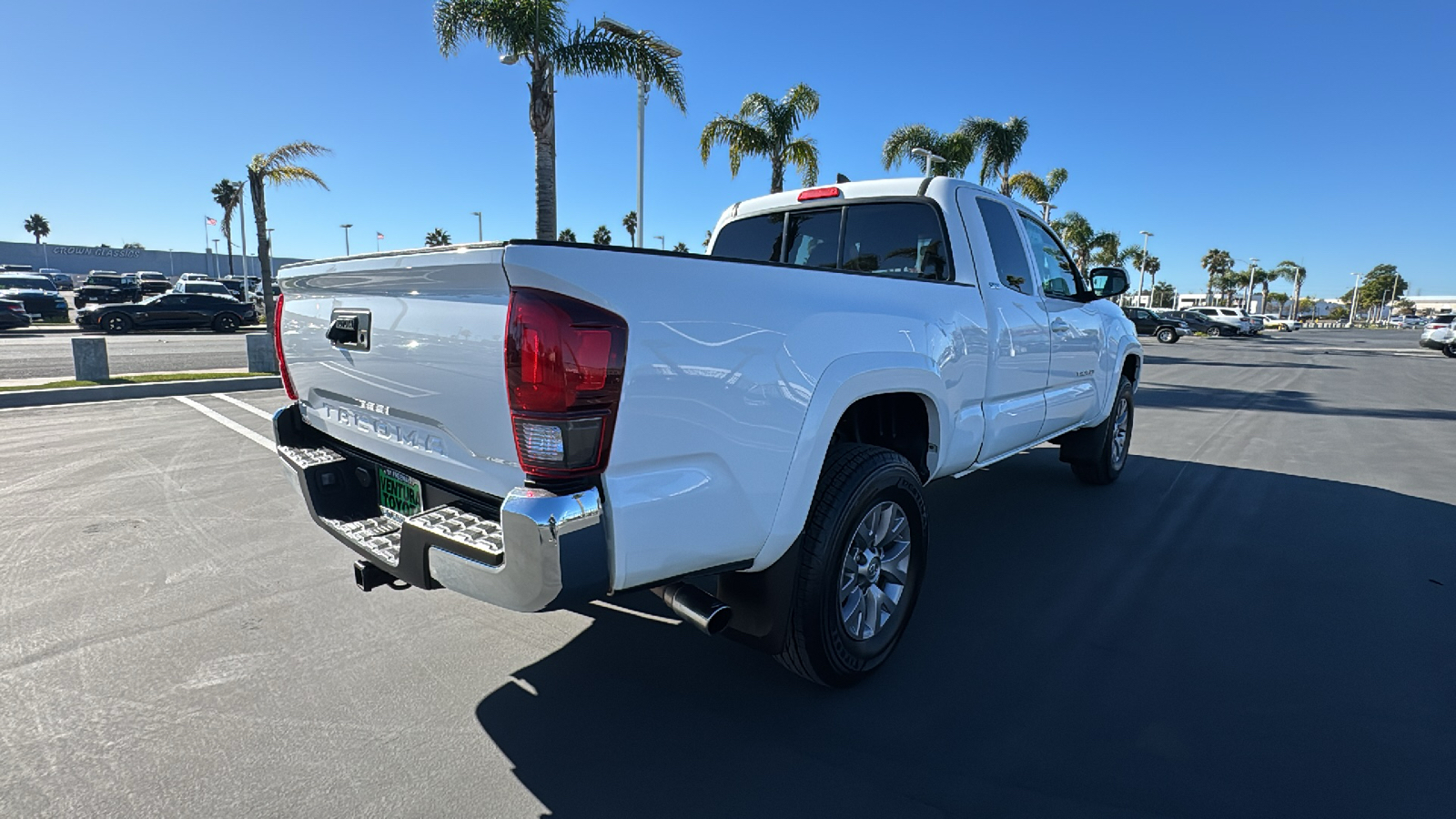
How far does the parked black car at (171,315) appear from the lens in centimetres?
2147

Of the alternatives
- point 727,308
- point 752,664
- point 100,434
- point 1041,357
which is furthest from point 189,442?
point 1041,357

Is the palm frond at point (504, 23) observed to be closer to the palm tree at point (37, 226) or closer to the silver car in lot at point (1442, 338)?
the silver car in lot at point (1442, 338)

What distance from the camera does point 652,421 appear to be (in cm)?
195

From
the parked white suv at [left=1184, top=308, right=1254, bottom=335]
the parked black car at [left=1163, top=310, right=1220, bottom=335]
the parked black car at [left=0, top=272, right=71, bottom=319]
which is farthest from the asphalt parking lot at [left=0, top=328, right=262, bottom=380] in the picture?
the parked white suv at [left=1184, top=308, right=1254, bottom=335]

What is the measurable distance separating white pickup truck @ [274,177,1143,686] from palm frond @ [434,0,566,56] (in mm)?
9050

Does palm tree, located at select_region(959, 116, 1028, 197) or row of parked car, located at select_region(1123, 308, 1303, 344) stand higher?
palm tree, located at select_region(959, 116, 1028, 197)

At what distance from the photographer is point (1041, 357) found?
4.19m

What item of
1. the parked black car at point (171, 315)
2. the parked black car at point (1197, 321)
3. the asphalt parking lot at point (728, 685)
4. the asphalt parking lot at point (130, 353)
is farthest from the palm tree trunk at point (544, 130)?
the parked black car at point (1197, 321)

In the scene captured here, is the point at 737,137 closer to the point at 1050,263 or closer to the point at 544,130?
the point at 544,130

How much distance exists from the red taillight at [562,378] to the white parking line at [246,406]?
24.1 ft

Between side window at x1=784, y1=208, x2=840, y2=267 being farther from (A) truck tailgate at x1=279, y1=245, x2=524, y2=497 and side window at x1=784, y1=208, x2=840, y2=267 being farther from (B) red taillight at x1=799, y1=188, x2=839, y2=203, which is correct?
(A) truck tailgate at x1=279, y1=245, x2=524, y2=497

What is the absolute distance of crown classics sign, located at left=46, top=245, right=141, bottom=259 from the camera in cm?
7512

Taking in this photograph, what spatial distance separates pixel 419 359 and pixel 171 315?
2674 centimetres

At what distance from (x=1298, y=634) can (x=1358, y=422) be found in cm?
853
